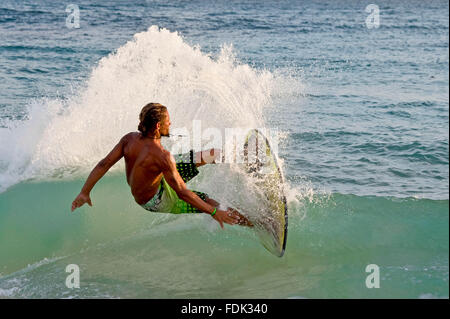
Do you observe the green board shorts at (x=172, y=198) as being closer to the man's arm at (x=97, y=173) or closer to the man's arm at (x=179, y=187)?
the man's arm at (x=179, y=187)

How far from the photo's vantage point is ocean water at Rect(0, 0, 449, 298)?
16.9 ft

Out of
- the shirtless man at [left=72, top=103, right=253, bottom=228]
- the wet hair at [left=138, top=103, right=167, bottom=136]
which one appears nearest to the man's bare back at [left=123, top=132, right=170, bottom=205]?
the shirtless man at [left=72, top=103, right=253, bottom=228]

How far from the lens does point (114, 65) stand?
29.6ft

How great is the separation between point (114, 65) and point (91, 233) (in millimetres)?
3722

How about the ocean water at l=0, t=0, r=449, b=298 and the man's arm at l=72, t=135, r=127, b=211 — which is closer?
the man's arm at l=72, t=135, r=127, b=211

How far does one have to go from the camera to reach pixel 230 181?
19.5 ft

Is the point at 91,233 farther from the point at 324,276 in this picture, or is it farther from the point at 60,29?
the point at 60,29

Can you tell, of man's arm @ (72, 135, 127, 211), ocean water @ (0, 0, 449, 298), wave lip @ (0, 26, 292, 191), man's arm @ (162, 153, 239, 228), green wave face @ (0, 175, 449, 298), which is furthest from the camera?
wave lip @ (0, 26, 292, 191)

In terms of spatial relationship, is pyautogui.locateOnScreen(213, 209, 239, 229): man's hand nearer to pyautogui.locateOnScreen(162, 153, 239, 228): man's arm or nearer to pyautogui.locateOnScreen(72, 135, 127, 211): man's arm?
pyautogui.locateOnScreen(162, 153, 239, 228): man's arm

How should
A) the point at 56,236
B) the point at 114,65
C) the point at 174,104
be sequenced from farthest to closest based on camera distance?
the point at 114,65 < the point at 174,104 < the point at 56,236

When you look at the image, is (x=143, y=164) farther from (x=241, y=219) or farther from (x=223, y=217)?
(x=241, y=219)

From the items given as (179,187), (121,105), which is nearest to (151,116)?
(179,187)
